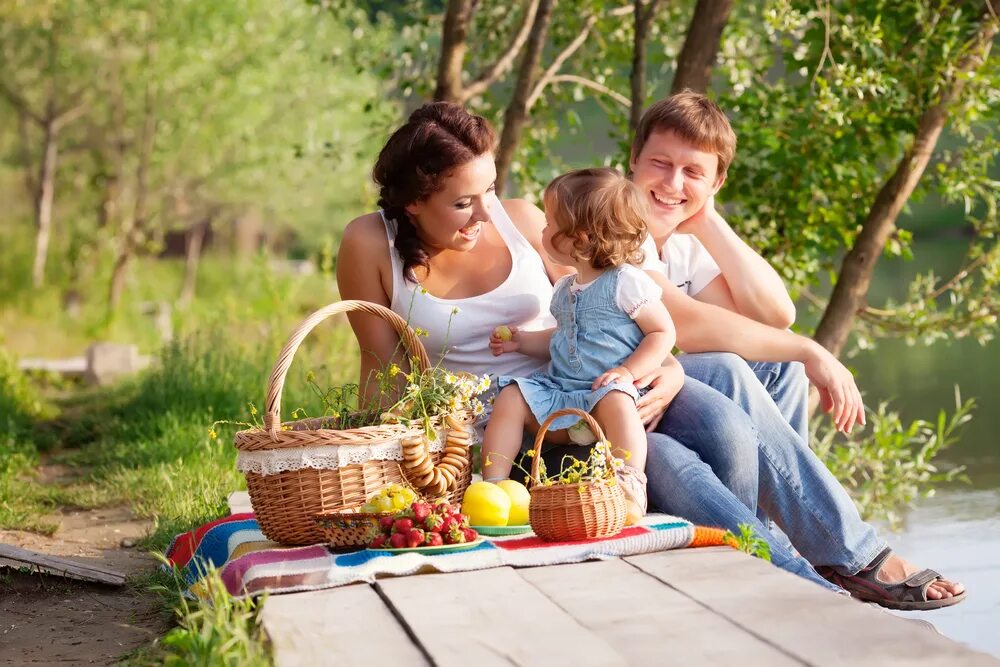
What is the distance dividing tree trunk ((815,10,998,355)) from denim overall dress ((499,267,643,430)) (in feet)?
8.69

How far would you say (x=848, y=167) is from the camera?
18.2 feet

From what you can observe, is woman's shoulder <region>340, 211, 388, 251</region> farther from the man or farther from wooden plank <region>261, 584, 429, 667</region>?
wooden plank <region>261, 584, 429, 667</region>

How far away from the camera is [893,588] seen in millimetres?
3236

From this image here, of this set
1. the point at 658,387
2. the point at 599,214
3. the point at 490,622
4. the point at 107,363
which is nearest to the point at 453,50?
the point at 599,214

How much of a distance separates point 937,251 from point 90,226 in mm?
12290

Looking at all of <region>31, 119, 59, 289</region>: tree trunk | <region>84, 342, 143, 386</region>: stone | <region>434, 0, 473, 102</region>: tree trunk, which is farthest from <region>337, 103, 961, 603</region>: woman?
<region>31, 119, 59, 289</region>: tree trunk

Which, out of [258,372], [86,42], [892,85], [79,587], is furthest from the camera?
[86,42]

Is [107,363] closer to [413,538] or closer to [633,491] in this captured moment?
[633,491]

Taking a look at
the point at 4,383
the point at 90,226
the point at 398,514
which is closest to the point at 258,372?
the point at 4,383

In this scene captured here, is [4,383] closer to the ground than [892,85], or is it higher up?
closer to the ground

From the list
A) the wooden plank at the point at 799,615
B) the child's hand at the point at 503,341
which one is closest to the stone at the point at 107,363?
the child's hand at the point at 503,341

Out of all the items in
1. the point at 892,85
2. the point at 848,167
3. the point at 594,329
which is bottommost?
the point at 594,329

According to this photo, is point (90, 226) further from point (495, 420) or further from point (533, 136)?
point (495, 420)

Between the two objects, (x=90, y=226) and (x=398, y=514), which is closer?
(x=398, y=514)
